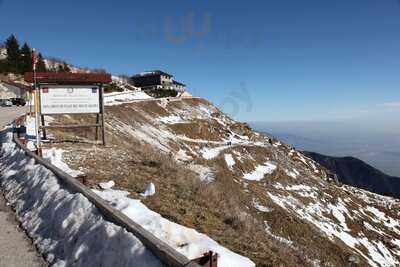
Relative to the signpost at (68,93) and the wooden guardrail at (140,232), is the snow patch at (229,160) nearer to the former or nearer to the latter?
the signpost at (68,93)

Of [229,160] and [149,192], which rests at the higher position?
[149,192]

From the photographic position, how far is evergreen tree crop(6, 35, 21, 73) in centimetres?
9900

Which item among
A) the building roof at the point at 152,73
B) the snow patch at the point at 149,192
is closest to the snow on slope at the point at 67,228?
the snow patch at the point at 149,192

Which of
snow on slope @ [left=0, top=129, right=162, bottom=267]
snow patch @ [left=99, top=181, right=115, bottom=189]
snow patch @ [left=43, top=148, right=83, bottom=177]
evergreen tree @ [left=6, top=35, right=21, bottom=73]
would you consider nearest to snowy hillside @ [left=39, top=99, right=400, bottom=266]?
snow patch @ [left=99, top=181, right=115, bottom=189]

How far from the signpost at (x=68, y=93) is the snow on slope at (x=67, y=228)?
6791mm

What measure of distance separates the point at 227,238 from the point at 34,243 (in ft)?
12.3

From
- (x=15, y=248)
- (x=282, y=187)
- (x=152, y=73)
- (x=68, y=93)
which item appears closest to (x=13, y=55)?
(x=152, y=73)

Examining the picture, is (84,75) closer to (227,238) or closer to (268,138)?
(227,238)

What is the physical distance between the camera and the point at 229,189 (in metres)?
32.8

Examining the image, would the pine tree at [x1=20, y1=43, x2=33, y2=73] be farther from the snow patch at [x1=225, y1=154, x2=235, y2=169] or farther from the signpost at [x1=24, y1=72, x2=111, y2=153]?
the signpost at [x1=24, y1=72, x2=111, y2=153]

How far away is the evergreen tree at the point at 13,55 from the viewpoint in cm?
9900

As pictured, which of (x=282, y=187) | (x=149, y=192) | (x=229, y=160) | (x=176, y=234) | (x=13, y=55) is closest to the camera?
(x=176, y=234)

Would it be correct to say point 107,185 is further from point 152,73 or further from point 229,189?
point 152,73

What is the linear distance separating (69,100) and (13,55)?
93.8 meters
